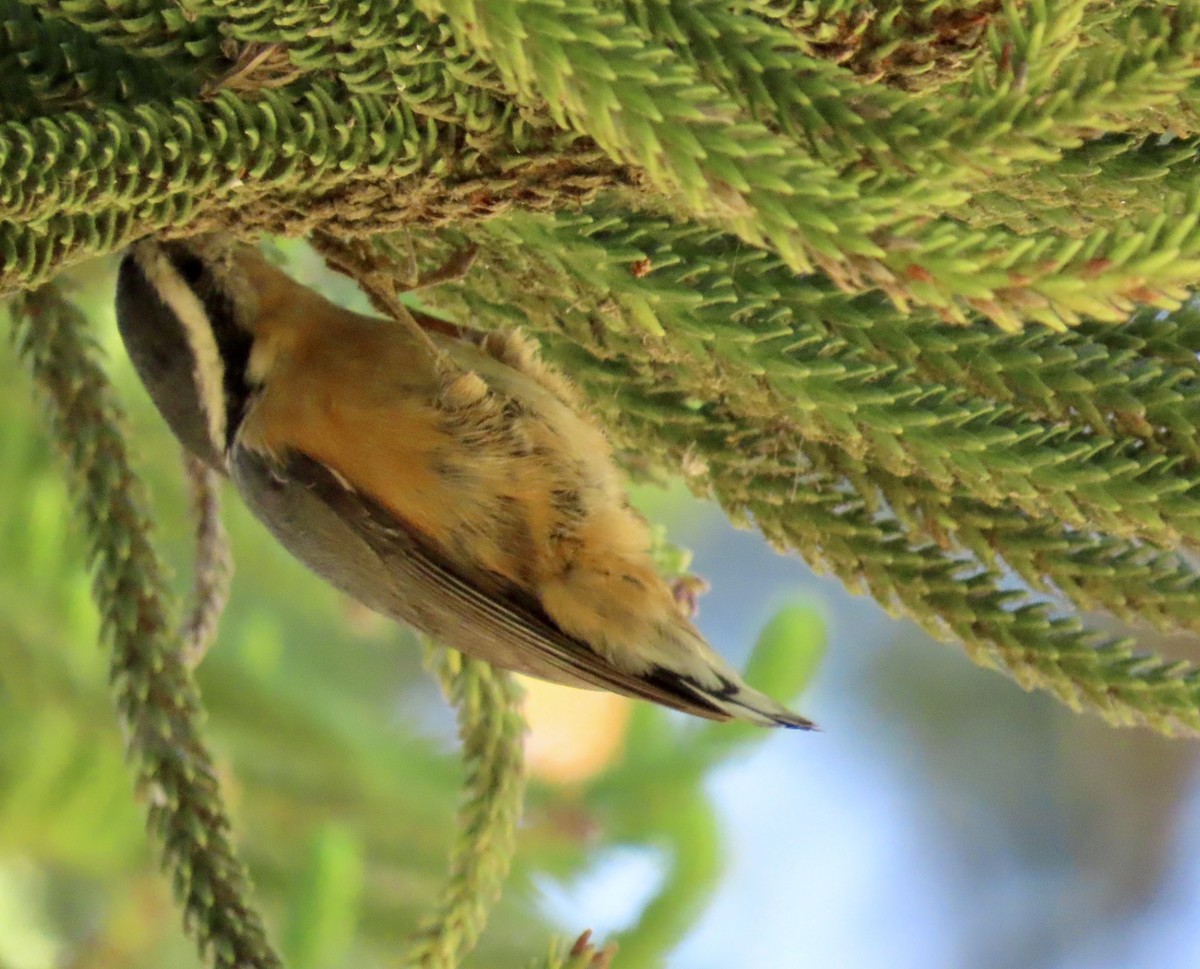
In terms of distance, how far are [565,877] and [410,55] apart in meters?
1.50

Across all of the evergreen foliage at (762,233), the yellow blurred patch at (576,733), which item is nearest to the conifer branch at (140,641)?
the evergreen foliage at (762,233)

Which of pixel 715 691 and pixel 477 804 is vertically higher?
pixel 715 691

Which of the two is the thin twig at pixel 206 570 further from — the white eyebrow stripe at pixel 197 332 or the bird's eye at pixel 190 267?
the bird's eye at pixel 190 267

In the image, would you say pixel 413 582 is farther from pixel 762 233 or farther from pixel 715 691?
pixel 762 233

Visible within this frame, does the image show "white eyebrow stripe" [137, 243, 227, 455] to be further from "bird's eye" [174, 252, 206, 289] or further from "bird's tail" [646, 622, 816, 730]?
"bird's tail" [646, 622, 816, 730]

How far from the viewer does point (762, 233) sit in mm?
561

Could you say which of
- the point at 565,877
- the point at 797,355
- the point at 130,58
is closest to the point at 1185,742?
the point at 565,877

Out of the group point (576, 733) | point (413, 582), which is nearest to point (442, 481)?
point (413, 582)

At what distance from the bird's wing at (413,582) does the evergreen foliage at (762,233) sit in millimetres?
130

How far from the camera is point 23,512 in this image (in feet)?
4.97

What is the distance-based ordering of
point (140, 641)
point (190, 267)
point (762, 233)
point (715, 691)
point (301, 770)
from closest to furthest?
point (762, 233)
point (140, 641)
point (190, 267)
point (715, 691)
point (301, 770)

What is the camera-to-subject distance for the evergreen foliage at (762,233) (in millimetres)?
544

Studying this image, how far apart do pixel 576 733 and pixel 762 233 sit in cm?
186

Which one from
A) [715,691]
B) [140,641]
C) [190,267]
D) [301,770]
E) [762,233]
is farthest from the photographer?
[301,770]
